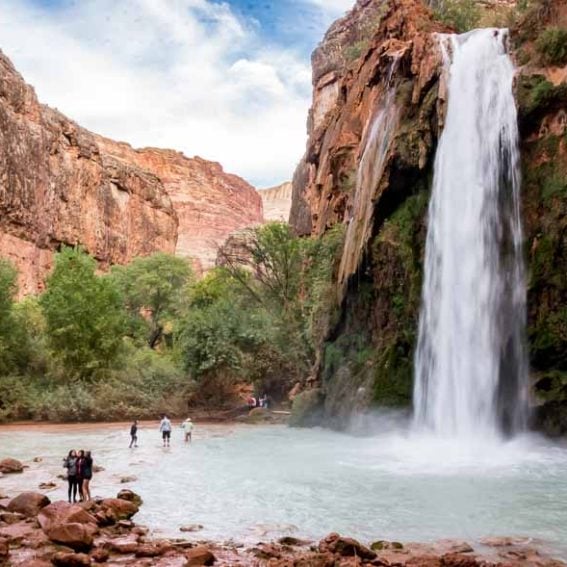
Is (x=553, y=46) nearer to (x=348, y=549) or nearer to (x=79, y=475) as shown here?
(x=348, y=549)

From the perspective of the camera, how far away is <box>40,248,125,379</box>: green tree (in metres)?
34.0


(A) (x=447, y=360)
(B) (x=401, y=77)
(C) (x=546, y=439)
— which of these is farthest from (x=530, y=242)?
(B) (x=401, y=77)

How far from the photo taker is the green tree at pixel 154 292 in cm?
5116

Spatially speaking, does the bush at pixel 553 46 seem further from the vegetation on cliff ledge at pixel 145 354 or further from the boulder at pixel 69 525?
the boulder at pixel 69 525

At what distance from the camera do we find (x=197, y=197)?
12350 centimetres

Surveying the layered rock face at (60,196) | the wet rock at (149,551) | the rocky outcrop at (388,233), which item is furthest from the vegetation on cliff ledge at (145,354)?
the wet rock at (149,551)

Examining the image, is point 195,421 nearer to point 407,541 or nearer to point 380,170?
point 380,170

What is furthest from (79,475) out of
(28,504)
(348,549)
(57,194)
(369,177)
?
(57,194)

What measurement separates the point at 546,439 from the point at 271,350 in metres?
19.1

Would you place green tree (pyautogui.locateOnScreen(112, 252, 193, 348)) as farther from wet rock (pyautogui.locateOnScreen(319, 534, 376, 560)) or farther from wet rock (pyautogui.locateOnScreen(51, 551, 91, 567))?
wet rock (pyautogui.locateOnScreen(319, 534, 376, 560))

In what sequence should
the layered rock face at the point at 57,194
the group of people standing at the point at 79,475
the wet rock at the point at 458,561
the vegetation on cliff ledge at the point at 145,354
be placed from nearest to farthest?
the wet rock at the point at 458,561, the group of people standing at the point at 79,475, the vegetation on cliff ledge at the point at 145,354, the layered rock face at the point at 57,194

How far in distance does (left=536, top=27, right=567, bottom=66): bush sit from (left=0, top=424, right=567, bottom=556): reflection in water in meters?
11.9

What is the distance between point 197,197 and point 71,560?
119 meters

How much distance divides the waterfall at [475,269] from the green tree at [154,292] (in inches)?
1264
